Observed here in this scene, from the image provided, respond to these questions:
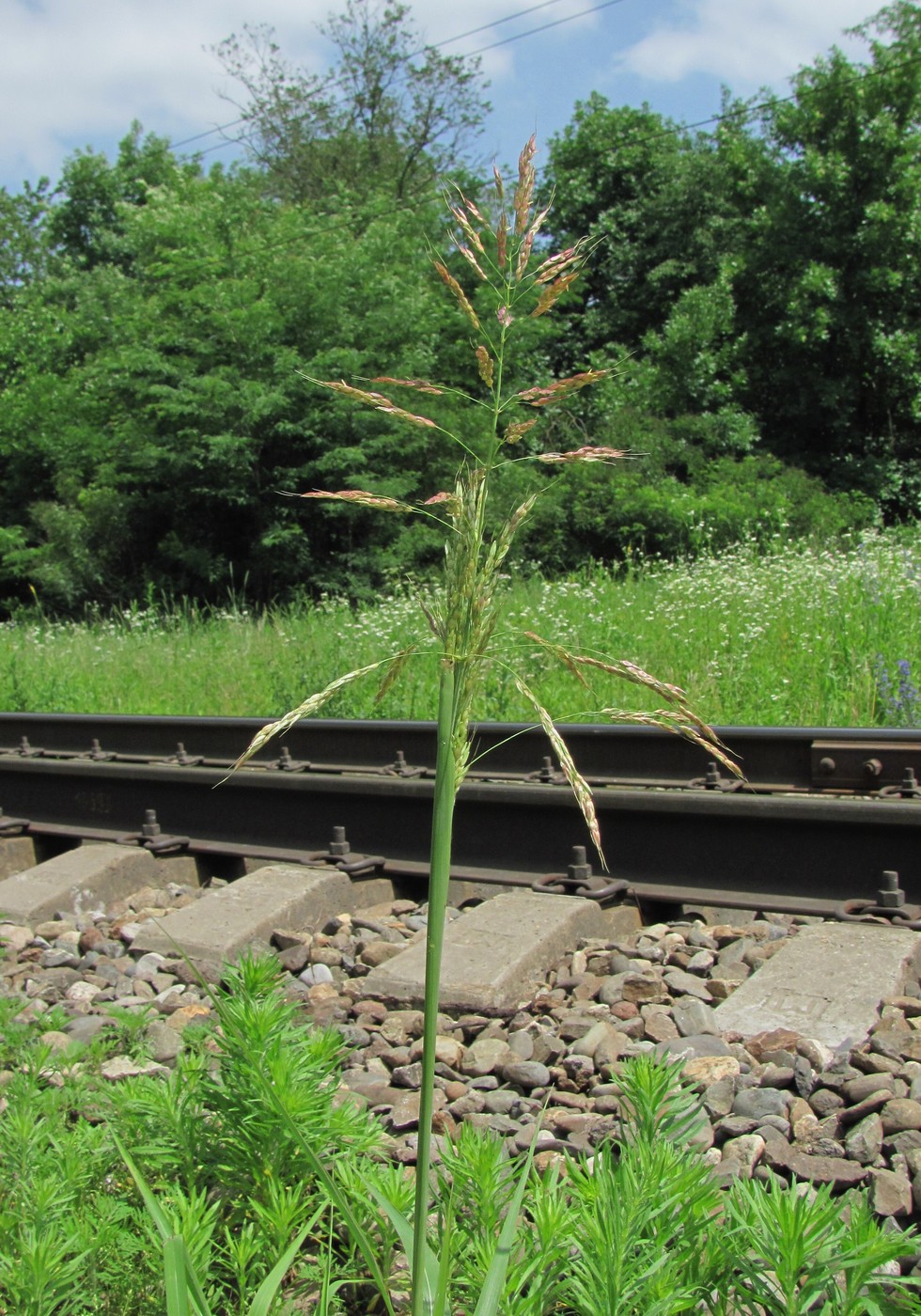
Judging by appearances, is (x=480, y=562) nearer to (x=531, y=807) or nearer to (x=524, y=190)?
(x=524, y=190)

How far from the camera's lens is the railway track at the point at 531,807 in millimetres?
4312

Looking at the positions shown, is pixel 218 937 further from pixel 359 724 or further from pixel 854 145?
pixel 854 145

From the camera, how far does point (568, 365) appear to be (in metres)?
29.8

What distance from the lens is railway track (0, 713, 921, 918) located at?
431cm

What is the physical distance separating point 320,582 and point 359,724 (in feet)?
43.4

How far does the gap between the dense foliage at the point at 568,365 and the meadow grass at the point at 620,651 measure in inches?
238

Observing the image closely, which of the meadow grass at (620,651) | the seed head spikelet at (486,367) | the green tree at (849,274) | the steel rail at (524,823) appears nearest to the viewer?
the seed head spikelet at (486,367)

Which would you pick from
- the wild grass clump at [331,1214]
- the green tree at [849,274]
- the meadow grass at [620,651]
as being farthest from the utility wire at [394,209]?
the wild grass clump at [331,1214]

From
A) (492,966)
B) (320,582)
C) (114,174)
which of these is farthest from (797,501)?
(114,174)

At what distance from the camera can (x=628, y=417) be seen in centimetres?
2261

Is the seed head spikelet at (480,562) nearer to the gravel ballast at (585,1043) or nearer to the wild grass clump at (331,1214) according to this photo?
the wild grass clump at (331,1214)

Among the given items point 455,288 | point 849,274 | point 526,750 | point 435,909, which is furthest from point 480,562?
point 849,274

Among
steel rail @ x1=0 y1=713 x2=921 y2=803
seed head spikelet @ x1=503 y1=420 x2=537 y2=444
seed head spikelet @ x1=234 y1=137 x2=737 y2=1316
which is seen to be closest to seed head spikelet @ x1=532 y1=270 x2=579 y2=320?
seed head spikelet @ x1=234 y1=137 x2=737 y2=1316

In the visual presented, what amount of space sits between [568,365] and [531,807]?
85.4ft
